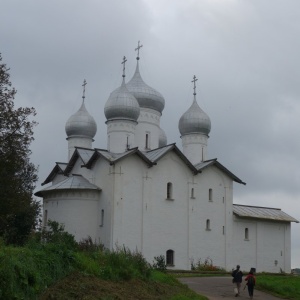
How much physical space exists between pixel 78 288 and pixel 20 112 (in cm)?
1188

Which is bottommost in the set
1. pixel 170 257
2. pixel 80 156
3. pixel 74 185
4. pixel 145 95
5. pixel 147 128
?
pixel 170 257

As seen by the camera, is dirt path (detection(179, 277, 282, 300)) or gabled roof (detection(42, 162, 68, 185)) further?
gabled roof (detection(42, 162, 68, 185))

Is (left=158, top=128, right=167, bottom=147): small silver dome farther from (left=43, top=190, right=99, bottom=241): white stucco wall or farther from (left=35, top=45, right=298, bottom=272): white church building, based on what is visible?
(left=43, top=190, right=99, bottom=241): white stucco wall

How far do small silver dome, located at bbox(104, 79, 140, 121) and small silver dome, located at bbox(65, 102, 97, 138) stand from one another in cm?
457

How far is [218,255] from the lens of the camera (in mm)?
38062

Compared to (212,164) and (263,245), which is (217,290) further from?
(263,245)

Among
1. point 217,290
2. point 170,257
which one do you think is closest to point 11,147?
point 217,290

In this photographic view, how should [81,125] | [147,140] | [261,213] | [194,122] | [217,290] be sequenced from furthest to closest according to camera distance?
[261,213] < [81,125] < [194,122] < [147,140] < [217,290]

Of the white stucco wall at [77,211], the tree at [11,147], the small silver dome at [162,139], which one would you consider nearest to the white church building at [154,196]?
the white stucco wall at [77,211]

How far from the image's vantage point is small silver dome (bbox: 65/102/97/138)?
42.2 metres

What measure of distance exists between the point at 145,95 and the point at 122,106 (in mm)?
3933

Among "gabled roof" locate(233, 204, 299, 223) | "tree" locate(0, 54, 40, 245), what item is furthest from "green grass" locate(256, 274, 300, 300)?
"gabled roof" locate(233, 204, 299, 223)

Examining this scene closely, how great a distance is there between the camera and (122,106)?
1467 inches

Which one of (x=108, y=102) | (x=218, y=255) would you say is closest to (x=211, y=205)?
(x=218, y=255)
